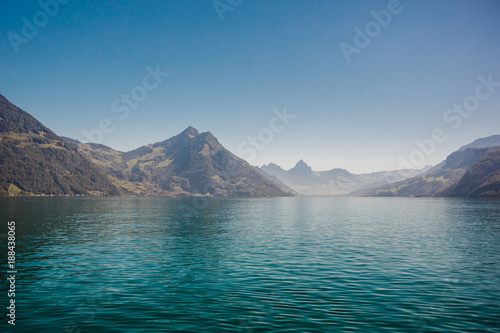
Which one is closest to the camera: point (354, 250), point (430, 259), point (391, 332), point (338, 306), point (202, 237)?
point (391, 332)

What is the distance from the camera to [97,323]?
19156mm

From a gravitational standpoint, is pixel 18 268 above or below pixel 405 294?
above

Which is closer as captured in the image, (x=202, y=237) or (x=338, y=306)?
(x=338, y=306)

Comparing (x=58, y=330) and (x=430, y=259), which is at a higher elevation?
(x=58, y=330)

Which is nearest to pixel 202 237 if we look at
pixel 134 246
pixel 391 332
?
pixel 134 246

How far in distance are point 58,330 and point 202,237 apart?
4479 centimetres

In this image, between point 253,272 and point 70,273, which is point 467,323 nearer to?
point 253,272

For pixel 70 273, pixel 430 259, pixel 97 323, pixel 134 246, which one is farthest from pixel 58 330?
pixel 430 259

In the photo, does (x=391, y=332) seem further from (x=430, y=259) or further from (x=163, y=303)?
(x=430, y=259)

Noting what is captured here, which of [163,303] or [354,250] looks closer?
[163,303]

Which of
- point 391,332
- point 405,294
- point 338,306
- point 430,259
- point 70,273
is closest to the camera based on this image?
point 391,332

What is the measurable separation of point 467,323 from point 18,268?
1791 inches

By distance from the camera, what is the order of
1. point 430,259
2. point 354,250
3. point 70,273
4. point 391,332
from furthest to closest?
1. point 354,250
2. point 430,259
3. point 70,273
4. point 391,332

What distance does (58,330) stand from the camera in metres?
18.1
